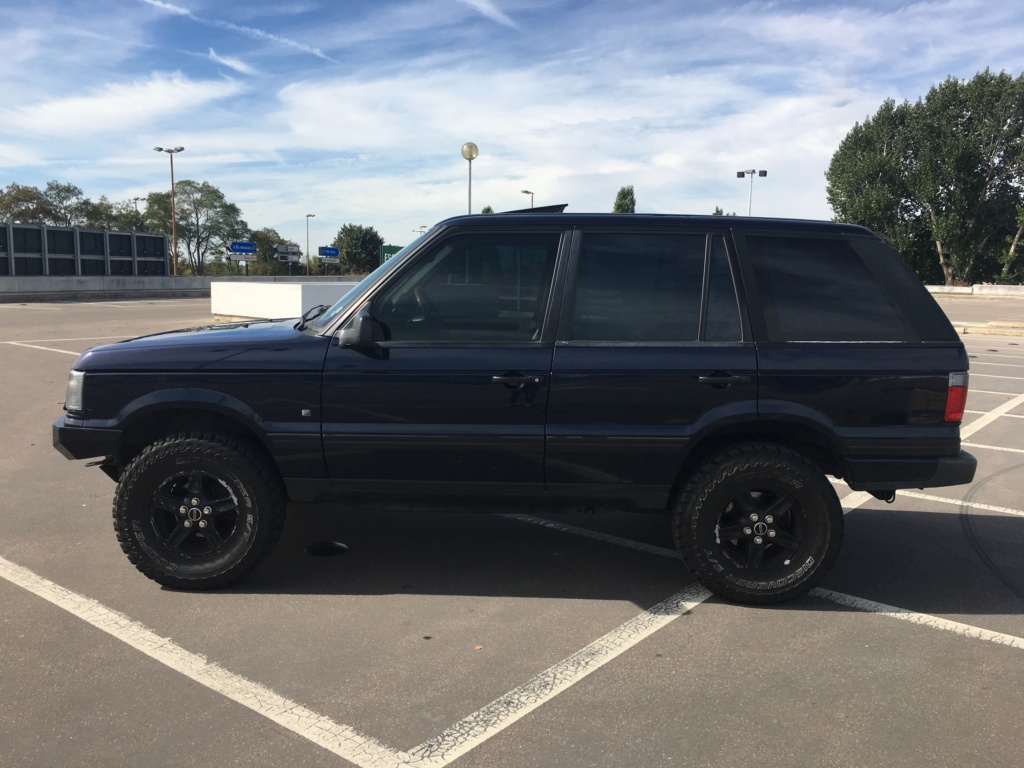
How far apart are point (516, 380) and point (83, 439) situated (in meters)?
2.25

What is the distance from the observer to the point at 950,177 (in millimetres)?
52906

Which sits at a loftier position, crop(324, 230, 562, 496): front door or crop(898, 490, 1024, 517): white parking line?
crop(324, 230, 562, 496): front door

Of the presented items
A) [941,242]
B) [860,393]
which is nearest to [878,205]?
[941,242]

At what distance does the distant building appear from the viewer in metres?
54.5

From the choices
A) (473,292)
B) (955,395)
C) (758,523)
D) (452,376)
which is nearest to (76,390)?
(452,376)

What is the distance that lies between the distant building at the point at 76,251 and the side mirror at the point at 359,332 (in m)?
59.5

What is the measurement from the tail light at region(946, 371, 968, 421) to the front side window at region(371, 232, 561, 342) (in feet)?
6.65

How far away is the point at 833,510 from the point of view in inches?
157

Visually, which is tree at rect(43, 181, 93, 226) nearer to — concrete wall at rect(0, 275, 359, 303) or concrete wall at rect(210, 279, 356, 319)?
concrete wall at rect(0, 275, 359, 303)

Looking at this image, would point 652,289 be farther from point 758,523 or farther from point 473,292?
point 758,523

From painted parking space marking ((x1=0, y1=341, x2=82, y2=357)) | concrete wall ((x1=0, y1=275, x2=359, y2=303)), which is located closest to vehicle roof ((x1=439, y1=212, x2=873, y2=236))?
painted parking space marking ((x1=0, y1=341, x2=82, y2=357))

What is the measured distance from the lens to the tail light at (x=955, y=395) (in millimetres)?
3898

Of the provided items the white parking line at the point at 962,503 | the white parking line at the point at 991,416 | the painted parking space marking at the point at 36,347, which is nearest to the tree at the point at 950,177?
the white parking line at the point at 991,416

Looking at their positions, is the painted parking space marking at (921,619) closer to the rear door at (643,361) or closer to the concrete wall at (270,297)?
the rear door at (643,361)
